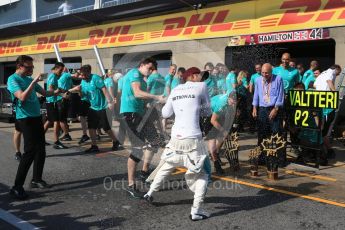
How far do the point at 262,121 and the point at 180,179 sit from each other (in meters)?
1.86

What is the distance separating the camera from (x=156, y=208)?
5.09 m

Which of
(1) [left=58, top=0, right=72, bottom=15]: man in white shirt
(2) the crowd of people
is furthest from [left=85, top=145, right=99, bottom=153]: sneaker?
(1) [left=58, top=0, right=72, bottom=15]: man in white shirt

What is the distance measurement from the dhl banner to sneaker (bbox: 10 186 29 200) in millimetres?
8771

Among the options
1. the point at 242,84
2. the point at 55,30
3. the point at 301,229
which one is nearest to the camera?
the point at 301,229

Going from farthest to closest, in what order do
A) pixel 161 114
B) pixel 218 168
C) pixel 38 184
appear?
pixel 218 168 < pixel 161 114 < pixel 38 184

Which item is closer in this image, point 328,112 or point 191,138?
point 191,138

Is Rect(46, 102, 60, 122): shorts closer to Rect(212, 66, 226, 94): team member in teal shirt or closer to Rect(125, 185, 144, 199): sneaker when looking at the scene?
Rect(212, 66, 226, 94): team member in teal shirt

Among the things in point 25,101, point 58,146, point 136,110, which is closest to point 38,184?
point 25,101

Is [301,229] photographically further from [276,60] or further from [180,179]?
[276,60]

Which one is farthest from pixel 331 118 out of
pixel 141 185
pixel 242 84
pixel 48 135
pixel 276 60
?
pixel 48 135

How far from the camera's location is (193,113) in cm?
471

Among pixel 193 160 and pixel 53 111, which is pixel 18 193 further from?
pixel 53 111

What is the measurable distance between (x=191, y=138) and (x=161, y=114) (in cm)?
210

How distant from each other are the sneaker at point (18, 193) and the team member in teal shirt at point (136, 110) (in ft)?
4.57
